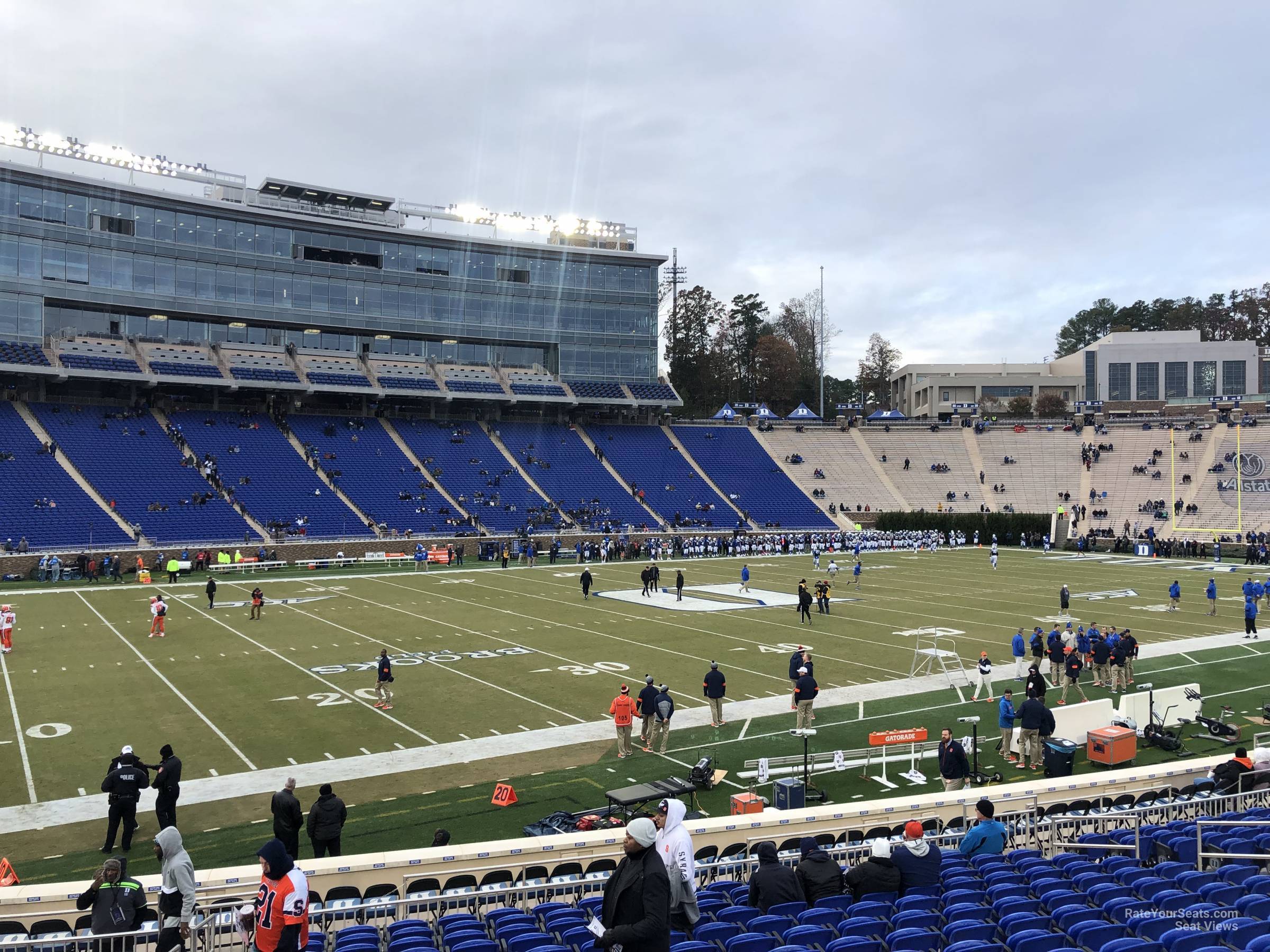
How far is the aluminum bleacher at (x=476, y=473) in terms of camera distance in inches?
2253

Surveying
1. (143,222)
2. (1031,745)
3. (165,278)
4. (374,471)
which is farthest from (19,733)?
(143,222)

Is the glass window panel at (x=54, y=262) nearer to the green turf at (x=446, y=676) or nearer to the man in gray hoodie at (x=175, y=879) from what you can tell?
the green turf at (x=446, y=676)

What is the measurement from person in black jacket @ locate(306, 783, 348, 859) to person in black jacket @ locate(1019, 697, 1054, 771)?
33.7 feet

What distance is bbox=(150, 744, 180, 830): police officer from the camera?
493 inches

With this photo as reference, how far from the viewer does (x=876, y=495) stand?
69562mm

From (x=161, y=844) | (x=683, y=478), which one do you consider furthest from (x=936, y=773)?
(x=683, y=478)

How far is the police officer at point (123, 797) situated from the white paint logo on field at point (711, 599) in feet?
71.2

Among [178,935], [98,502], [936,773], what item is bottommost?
[936,773]

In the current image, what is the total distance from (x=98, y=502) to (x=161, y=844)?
1767 inches

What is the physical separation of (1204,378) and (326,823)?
338 ft

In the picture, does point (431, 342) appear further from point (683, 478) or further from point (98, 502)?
point (98, 502)

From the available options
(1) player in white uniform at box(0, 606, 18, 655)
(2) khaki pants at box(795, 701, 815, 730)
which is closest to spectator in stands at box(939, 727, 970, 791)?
(2) khaki pants at box(795, 701, 815, 730)

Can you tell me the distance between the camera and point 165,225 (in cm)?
6038

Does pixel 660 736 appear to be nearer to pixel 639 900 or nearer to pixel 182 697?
pixel 182 697
